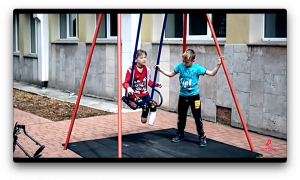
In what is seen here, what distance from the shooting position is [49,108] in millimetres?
10570

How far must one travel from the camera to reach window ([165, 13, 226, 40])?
8620 millimetres

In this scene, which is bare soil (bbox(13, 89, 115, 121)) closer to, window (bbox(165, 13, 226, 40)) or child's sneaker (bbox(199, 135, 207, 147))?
window (bbox(165, 13, 226, 40))

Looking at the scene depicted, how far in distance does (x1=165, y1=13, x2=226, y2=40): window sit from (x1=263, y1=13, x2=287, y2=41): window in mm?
1074

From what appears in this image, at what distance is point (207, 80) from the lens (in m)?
8.63

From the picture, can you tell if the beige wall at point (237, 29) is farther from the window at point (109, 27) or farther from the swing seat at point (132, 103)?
the window at point (109, 27)

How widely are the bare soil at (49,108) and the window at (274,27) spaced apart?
4066mm

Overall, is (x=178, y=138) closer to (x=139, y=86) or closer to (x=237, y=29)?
(x=139, y=86)

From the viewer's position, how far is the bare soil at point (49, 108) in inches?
378

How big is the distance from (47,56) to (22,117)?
5.37m

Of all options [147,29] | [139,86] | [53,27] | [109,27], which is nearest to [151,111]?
[139,86]

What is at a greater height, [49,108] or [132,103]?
[132,103]

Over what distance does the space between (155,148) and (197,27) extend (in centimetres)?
379
